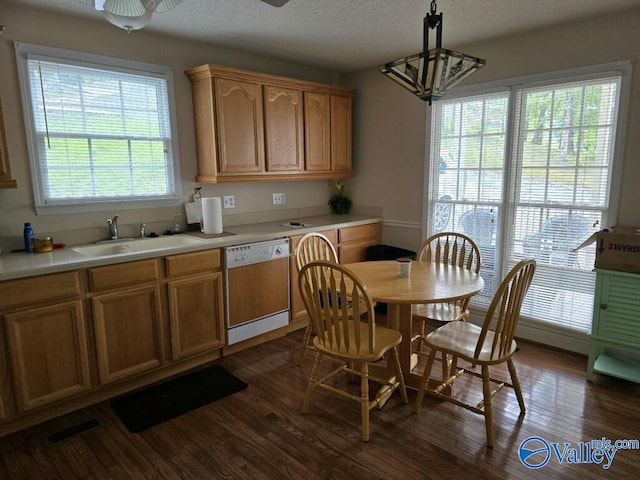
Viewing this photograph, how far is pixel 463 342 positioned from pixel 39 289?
7.51 feet

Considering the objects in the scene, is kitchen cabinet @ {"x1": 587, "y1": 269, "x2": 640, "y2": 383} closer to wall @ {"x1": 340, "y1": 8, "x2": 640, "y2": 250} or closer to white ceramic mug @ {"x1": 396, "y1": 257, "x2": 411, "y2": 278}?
wall @ {"x1": 340, "y1": 8, "x2": 640, "y2": 250}

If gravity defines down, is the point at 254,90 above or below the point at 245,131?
above

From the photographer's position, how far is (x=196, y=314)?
2967 millimetres

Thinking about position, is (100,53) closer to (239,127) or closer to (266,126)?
(239,127)

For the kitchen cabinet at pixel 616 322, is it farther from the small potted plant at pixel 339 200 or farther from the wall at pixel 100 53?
the wall at pixel 100 53

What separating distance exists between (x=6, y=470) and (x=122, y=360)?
0.75 meters

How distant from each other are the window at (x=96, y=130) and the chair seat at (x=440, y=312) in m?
2.07

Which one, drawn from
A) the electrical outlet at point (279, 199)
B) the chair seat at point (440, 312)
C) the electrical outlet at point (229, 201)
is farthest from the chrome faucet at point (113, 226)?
the chair seat at point (440, 312)

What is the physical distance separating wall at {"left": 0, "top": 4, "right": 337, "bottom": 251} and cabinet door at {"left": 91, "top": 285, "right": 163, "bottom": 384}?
694 millimetres

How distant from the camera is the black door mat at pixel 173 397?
8.07 feet

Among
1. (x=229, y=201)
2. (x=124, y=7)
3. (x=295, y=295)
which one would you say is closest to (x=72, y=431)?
(x=295, y=295)

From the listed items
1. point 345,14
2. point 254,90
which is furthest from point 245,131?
point 345,14

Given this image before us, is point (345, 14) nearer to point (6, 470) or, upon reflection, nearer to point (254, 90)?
point (254, 90)

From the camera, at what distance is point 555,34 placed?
122 inches
